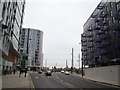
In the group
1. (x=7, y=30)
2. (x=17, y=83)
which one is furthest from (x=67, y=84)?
Answer: (x=7, y=30)

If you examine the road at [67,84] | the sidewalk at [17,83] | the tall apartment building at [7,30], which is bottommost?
the road at [67,84]

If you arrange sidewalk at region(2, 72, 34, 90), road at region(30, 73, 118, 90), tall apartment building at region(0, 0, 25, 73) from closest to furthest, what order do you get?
sidewalk at region(2, 72, 34, 90)
road at region(30, 73, 118, 90)
tall apartment building at region(0, 0, 25, 73)

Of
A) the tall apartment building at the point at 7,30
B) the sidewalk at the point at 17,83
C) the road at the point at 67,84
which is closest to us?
the sidewalk at the point at 17,83

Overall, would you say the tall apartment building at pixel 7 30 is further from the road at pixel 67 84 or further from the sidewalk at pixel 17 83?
the road at pixel 67 84

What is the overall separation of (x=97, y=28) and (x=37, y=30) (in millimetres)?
99713

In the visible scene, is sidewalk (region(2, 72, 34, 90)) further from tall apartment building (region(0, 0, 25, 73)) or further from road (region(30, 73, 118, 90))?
tall apartment building (region(0, 0, 25, 73))

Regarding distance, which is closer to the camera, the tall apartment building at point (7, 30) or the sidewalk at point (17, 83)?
the sidewalk at point (17, 83)

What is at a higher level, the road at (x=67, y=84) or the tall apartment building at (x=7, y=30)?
the tall apartment building at (x=7, y=30)

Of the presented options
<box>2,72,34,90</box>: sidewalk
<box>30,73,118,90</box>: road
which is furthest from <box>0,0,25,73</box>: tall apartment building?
<box>30,73,118,90</box>: road

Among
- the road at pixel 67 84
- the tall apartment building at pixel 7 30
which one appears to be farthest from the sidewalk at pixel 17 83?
the tall apartment building at pixel 7 30

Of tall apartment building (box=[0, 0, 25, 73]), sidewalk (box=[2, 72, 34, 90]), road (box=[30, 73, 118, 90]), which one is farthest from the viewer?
tall apartment building (box=[0, 0, 25, 73])

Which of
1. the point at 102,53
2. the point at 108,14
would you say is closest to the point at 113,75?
the point at 102,53

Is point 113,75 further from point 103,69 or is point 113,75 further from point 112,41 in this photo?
point 112,41

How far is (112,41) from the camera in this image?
45781mm
